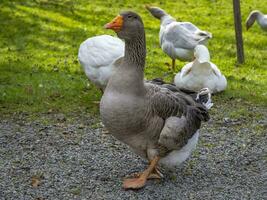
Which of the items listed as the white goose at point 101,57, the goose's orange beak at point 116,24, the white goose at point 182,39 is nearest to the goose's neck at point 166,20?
the white goose at point 182,39

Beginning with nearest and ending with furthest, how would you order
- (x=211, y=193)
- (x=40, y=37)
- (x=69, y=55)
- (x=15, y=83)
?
1. (x=211, y=193)
2. (x=15, y=83)
3. (x=69, y=55)
4. (x=40, y=37)

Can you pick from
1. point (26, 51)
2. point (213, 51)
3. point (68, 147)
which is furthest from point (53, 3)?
point (68, 147)

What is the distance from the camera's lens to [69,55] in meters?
11.1

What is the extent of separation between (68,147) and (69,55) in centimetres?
440

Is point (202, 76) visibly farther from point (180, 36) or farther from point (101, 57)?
point (101, 57)

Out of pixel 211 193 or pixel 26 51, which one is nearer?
pixel 211 193

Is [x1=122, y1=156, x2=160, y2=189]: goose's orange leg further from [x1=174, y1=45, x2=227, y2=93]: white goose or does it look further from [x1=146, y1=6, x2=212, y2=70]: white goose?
[x1=146, y1=6, x2=212, y2=70]: white goose

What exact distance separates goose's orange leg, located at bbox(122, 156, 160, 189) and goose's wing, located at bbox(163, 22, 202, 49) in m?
4.12

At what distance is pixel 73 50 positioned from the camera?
1142 cm

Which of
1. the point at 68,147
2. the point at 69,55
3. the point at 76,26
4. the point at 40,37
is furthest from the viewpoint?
the point at 76,26

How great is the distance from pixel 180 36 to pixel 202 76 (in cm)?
130

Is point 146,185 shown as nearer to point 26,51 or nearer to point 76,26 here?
point 26,51

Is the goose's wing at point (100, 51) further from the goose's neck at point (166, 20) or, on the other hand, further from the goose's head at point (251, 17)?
the goose's head at point (251, 17)

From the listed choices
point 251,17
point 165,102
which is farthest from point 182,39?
point 165,102
